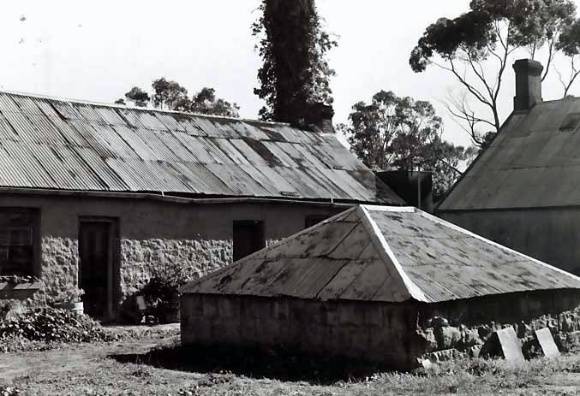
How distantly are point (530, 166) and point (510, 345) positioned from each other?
Answer: 1293cm

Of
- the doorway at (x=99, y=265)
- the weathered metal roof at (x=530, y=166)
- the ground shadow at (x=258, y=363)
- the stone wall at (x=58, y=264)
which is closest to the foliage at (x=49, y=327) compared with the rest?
the stone wall at (x=58, y=264)

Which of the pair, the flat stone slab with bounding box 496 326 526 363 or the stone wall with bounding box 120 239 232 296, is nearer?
the flat stone slab with bounding box 496 326 526 363

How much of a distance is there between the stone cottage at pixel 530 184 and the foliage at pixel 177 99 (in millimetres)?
20720

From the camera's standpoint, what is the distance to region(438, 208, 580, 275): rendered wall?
22.5 m

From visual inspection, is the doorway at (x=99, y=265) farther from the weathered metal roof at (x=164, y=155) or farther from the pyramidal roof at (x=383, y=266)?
the pyramidal roof at (x=383, y=266)

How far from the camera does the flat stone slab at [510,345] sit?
12.3 meters

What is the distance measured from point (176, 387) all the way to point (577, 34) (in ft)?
102

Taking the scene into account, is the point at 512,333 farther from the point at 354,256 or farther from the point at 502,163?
the point at 502,163

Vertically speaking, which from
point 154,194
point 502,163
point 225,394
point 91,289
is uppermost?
point 502,163

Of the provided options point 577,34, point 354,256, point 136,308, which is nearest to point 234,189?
point 136,308

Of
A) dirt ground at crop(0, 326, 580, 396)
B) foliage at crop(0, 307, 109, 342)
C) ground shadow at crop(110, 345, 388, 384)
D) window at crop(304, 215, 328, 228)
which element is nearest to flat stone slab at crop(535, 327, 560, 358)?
dirt ground at crop(0, 326, 580, 396)

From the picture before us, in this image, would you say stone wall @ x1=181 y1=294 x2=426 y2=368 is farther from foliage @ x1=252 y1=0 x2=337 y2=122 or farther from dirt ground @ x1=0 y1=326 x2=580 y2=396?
foliage @ x1=252 y1=0 x2=337 y2=122

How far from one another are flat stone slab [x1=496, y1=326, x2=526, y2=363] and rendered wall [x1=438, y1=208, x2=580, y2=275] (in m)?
10.2

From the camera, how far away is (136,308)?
723 inches
